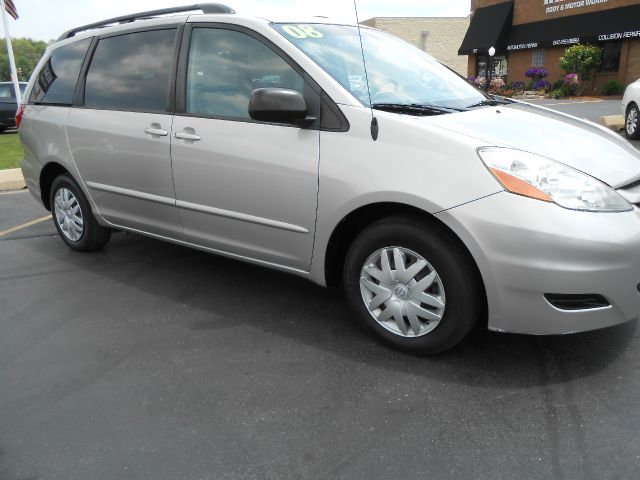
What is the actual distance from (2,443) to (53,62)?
3.50m

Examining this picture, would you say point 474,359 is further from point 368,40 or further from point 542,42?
point 542,42

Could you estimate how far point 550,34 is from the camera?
30.3 metres

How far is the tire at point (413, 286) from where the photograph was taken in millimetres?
2711

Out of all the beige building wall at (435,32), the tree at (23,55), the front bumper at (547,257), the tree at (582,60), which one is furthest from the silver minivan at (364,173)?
the tree at (23,55)

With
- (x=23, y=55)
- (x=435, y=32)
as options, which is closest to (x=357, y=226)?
(x=435, y=32)

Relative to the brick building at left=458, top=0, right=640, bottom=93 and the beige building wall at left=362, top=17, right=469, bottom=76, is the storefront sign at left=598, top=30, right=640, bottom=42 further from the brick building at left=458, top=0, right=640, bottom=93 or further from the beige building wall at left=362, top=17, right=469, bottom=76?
the beige building wall at left=362, top=17, right=469, bottom=76

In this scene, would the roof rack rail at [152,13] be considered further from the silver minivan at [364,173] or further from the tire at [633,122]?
the tire at [633,122]

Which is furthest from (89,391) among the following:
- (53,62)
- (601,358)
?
(53,62)

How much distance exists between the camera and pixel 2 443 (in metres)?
2.46

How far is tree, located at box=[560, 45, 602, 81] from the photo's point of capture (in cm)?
2720

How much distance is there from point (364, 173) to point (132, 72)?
215 centimetres

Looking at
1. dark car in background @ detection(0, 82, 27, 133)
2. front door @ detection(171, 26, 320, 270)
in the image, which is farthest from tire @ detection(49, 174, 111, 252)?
dark car in background @ detection(0, 82, 27, 133)

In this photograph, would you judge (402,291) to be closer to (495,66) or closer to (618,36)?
(618,36)

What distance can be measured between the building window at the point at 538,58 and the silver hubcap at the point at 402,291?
32.7m
